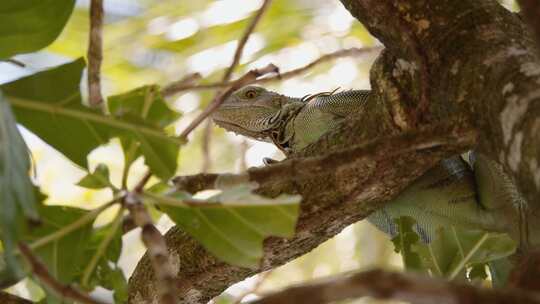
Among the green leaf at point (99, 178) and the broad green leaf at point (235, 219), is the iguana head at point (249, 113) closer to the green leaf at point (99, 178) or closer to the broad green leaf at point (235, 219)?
the green leaf at point (99, 178)

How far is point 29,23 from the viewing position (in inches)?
61.6

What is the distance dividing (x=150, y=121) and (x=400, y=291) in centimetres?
73

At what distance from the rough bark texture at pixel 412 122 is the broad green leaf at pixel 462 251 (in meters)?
0.10

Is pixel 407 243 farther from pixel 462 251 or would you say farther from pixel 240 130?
pixel 240 130

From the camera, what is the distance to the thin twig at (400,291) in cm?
86

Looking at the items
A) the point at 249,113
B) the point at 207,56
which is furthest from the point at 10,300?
the point at 207,56

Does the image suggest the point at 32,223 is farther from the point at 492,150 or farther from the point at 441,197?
the point at 441,197

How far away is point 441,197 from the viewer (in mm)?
2074

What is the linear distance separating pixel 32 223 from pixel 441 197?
3.77 ft

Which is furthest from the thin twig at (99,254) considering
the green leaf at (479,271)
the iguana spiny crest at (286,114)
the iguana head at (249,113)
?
the iguana head at (249,113)

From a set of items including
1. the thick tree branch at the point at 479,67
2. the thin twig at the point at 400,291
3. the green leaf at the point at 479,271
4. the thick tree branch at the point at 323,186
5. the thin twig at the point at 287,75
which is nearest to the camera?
the thin twig at the point at 400,291

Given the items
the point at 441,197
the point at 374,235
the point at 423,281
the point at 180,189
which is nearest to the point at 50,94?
the point at 180,189

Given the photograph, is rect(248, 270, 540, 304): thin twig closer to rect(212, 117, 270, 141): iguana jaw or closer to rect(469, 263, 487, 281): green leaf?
rect(469, 263, 487, 281): green leaf

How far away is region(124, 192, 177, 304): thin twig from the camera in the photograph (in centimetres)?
106
